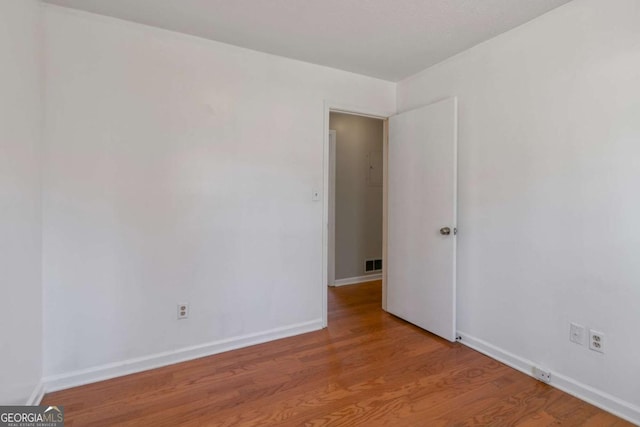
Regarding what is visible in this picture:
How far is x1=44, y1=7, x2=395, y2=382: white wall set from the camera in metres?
2.01

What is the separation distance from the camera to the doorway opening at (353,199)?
4254 mm

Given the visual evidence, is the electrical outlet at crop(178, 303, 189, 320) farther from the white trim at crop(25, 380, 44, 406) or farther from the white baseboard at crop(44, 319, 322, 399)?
the white trim at crop(25, 380, 44, 406)

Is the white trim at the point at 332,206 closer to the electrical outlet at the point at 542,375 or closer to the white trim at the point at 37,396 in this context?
the electrical outlet at the point at 542,375

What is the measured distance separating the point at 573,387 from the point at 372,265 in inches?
110

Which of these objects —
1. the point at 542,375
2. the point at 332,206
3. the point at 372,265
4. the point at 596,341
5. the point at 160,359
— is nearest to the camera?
the point at 596,341

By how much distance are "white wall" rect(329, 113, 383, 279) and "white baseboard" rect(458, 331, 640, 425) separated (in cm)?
206

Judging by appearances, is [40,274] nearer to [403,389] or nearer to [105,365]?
[105,365]

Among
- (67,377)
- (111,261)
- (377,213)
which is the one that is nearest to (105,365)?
(67,377)

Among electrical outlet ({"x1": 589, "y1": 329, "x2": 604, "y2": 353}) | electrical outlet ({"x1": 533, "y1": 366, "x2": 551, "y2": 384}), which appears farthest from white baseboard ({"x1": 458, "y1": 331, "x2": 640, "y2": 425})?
electrical outlet ({"x1": 589, "y1": 329, "x2": 604, "y2": 353})

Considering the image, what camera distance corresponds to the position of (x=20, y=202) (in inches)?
64.2

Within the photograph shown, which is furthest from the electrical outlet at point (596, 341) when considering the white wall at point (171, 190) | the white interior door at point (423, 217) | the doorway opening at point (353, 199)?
the doorway opening at point (353, 199)

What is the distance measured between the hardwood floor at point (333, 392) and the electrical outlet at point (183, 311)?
0.34 metres

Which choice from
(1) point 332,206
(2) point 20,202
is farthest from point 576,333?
(2) point 20,202

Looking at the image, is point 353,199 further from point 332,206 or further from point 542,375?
point 542,375
